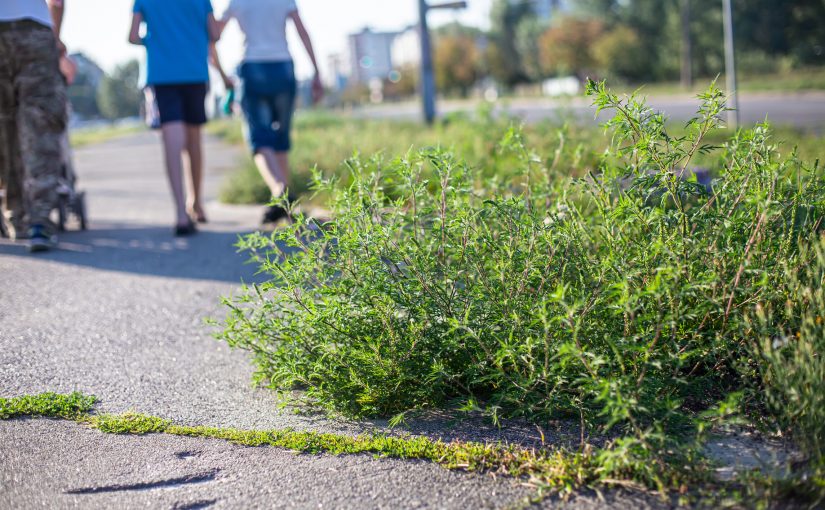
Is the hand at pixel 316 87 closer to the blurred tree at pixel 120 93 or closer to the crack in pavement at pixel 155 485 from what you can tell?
the crack in pavement at pixel 155 485

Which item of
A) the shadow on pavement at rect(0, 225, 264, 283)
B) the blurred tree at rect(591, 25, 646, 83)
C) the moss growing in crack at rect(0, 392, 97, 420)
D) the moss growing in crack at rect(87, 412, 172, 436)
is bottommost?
the moss growing in crack at rect(87, 412, 172, 436)

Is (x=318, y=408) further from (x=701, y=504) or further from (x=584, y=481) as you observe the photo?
(x=701, y=504)

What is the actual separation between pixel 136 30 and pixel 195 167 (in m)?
1.13

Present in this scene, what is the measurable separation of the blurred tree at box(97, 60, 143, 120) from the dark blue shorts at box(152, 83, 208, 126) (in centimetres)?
8277

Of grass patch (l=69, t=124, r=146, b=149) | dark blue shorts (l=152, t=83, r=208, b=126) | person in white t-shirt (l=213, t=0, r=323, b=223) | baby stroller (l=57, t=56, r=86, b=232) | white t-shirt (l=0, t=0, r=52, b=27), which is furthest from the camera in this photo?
grass patch (l=69, t=124, r=146, b=149)

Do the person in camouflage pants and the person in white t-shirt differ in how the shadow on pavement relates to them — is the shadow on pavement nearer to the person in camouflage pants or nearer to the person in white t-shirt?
the person in camouflage pants

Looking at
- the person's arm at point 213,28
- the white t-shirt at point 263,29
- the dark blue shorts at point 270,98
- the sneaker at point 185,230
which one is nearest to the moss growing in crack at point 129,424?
the sneaker at point 185,230

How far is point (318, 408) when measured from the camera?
116 inches

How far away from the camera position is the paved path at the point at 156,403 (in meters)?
2.33

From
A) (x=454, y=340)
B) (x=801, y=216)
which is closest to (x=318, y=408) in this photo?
(x=454, y=340)

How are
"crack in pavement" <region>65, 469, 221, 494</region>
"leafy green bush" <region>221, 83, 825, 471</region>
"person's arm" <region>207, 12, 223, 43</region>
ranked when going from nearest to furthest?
"crack in pavement" <region>65, 469, 221, 494</region> → "leafy green bush" <region>221, 83, 825, 471</region> → "person's arm" <region>207, 12, 223, 43</region>

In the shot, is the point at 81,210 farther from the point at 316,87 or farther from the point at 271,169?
the point at 316,87

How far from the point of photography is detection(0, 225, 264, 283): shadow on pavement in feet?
17.0

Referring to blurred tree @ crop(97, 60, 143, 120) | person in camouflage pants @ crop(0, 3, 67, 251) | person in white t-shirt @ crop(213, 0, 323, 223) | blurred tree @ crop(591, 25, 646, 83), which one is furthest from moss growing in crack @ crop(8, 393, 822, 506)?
blurred tree @ crop(97, 60, 143, 120)
